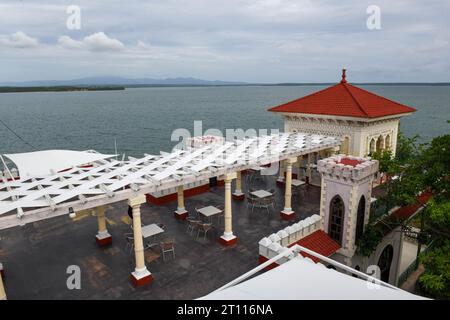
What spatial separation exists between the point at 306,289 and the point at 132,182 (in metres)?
6.63

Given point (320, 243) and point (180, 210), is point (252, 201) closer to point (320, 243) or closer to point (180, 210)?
point (180, 210)

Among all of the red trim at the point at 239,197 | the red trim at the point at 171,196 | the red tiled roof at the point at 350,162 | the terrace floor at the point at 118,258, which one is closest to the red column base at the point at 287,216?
the terrace floor at the point at 118,258

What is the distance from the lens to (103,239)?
1322cm

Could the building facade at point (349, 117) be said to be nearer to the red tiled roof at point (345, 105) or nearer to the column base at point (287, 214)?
the red tiled roof at point (345, 105)

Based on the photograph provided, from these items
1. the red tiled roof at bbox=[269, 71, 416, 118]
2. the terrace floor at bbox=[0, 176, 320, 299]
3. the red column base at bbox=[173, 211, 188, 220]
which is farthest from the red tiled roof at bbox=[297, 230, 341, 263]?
the red tiled roof at bbox=[269, 71, 416, 118]

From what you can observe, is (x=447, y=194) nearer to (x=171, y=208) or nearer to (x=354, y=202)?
(x=354, y=202)

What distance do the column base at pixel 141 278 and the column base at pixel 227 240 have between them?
3477mm

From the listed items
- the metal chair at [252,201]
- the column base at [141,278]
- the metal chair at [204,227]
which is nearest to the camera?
the column base at [141,278]

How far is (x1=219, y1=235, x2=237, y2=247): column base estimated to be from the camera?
43.4 feet

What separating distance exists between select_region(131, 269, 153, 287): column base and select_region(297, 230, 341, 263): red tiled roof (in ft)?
19.5

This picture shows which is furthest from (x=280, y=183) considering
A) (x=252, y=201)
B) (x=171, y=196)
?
(x=171, y=196)

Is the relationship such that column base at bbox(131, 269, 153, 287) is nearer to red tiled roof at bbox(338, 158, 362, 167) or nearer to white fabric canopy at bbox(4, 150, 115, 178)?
white fabric canopy at bbox(4, 150, 115, 178)

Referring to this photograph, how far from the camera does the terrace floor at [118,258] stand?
34.5ft

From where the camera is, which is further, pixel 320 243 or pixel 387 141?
pixel 387 141
